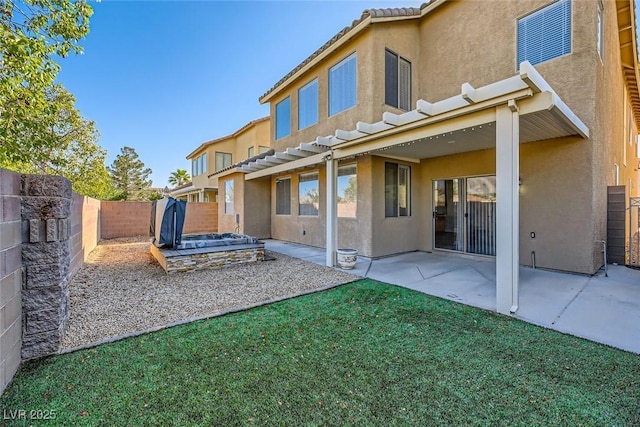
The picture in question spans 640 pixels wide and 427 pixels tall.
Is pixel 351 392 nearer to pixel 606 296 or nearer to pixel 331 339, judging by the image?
pixel 331 339

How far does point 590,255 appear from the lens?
732cm

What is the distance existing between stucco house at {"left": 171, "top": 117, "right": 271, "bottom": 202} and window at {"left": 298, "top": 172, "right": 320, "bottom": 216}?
8.91m

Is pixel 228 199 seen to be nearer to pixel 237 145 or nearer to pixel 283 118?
pixel 283 118

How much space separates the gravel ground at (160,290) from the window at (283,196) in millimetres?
4885

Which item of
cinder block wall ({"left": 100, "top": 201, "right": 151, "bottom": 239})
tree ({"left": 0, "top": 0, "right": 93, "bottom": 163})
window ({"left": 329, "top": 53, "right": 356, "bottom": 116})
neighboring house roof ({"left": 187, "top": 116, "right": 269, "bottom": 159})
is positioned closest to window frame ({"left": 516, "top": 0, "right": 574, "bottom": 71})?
window ({"left": 329, "top": 53, "right": 356, "bottom": 116})

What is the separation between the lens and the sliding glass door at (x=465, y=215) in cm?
945

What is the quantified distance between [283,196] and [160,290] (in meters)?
8.82

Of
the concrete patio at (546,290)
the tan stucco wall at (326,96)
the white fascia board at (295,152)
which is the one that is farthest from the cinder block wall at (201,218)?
the white fascia board at (295,152)

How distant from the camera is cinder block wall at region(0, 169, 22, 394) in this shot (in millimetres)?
2973

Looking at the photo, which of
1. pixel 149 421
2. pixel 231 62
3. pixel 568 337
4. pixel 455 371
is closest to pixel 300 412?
pixel 149 421

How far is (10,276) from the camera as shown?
316 cm

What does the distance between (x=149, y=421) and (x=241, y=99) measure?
20313 mm

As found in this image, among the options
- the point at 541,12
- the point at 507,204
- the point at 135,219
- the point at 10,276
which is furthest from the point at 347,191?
the point at 135,219

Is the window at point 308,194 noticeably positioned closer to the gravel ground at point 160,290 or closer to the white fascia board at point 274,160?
the white fascia board at point 274,160
